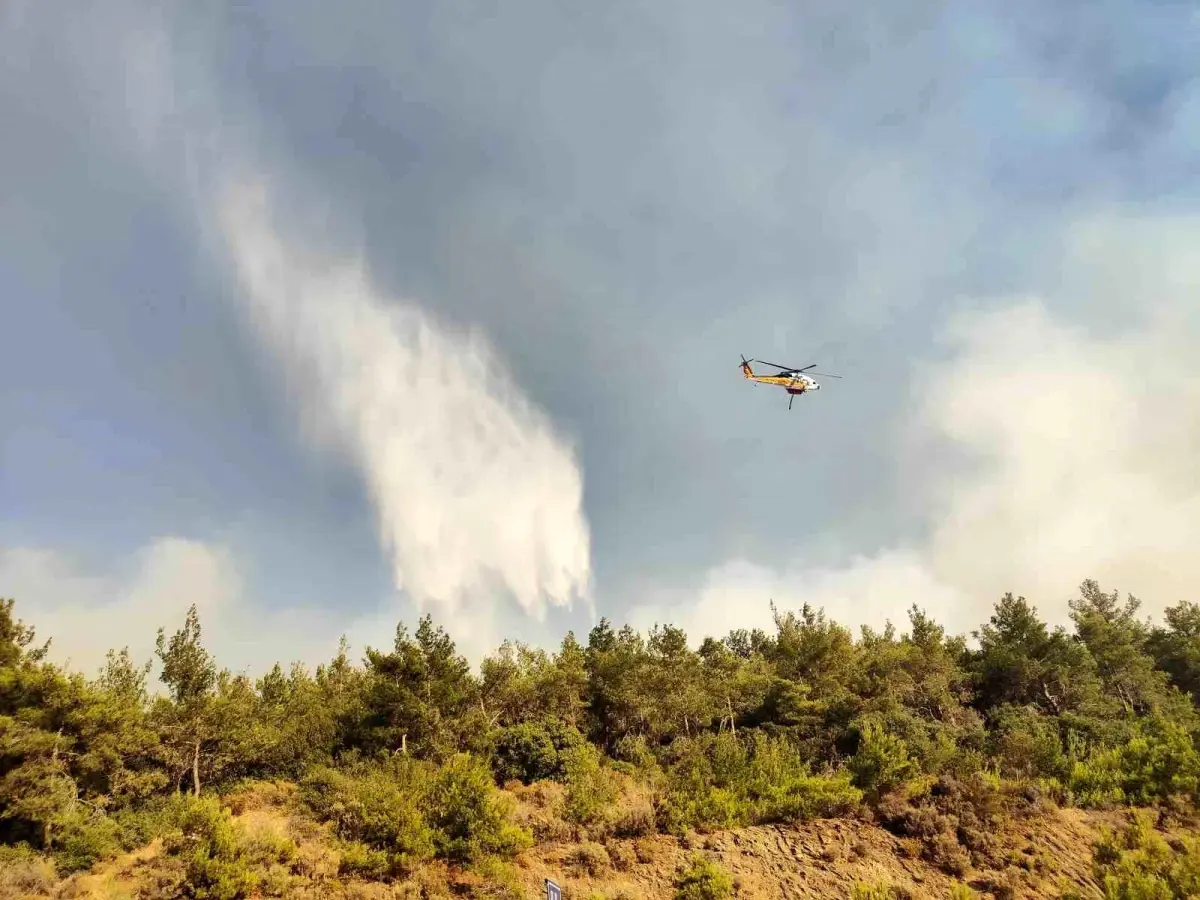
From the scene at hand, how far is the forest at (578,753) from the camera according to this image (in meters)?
23.5

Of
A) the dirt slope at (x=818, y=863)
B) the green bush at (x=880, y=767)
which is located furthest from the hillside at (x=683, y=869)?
the green bush at (x=880, y=767)

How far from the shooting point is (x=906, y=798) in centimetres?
2967

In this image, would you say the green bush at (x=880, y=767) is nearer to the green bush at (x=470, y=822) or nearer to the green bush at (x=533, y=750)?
the green bush at (x=533, y=750)

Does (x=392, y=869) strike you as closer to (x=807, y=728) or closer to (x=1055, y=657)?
(x=807, y=728)

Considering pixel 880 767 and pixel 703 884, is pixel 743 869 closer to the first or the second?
pixel 703 884

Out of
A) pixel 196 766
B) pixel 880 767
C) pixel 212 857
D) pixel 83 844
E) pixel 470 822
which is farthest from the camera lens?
pixel 196 766

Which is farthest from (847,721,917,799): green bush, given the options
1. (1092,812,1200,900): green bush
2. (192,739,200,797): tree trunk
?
(192,739,200,797): tree trunk

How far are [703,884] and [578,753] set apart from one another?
52.3 feet

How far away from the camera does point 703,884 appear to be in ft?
68.1

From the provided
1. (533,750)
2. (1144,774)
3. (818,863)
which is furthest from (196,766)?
(1144,774)

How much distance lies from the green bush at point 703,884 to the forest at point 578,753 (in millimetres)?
84

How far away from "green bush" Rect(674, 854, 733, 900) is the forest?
8 cm

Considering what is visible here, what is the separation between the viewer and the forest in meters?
23.5

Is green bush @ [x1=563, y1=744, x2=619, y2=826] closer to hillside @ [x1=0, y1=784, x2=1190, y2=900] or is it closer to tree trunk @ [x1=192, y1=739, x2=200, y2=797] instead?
hillside @ [x1=0, y1=784, x2=1190, y2=900]
